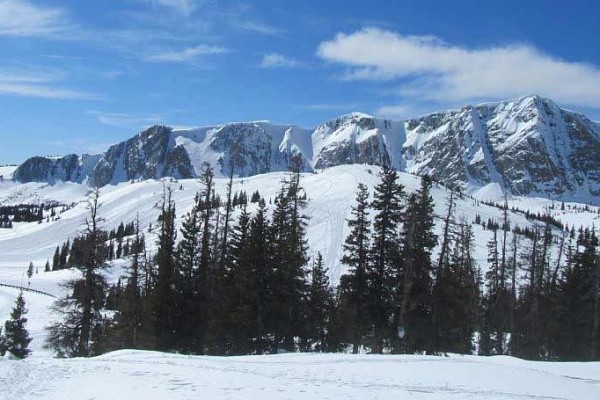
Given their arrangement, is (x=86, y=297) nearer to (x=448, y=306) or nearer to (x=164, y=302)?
(x=164, y=302)

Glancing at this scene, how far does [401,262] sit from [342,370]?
1349cm

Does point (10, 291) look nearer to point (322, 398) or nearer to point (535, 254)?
point (535, 254)

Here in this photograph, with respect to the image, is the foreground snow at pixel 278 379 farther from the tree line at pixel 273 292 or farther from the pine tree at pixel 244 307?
the tree line at pixel 273 292

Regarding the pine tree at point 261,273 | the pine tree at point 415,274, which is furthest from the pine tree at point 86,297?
A: the pine tree at point 415,274

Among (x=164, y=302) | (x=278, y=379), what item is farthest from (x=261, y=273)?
(x=278, y=379)

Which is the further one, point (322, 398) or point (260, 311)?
point (260, 311)

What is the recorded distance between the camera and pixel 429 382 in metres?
17.7

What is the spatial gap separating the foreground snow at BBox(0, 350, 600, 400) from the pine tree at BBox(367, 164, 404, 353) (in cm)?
955

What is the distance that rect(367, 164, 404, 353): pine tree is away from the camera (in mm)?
32275

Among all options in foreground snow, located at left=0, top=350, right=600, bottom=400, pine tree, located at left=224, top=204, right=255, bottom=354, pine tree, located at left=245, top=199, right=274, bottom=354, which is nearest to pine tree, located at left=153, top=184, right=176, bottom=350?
pine tree, located at left=224, top=204, right=255, bottom=354

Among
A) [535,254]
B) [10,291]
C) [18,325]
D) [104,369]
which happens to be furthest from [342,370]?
[10,291]

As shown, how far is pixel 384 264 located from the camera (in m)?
32.8

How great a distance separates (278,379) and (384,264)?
1663 centimetres

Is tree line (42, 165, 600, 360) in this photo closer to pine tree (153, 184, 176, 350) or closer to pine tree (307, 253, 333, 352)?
pine tree (153, 184, 176, 350)
